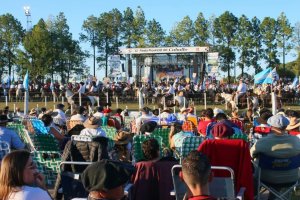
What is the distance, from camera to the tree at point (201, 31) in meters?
61.4

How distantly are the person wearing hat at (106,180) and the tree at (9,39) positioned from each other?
182ft

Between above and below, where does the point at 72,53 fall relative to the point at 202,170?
above

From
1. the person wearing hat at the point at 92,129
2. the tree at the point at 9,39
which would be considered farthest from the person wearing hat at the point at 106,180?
the tree at the point at 9,39

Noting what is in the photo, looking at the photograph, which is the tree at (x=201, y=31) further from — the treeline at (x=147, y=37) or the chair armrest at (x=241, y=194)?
the chair armrest at (x=241, y=194)

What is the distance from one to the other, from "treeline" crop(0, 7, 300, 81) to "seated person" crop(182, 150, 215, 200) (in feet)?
173

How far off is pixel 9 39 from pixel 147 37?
15.1m

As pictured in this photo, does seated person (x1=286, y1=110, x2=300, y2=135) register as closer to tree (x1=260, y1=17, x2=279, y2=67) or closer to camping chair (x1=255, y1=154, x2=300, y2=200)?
camping chair (x1=255, y1=154, x2=300, y2=200)

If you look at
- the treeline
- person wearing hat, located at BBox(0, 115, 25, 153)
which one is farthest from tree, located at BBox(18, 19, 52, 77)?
person wearing hat, located at BBox(0, 115, 25, 153)

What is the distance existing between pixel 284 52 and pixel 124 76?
20.9 m

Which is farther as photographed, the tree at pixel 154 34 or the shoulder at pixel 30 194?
the tree at pixel 154 34

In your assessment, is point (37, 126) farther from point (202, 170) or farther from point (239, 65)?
point (239, 65)

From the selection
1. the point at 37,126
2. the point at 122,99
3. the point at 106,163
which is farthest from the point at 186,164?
the point at 122,99

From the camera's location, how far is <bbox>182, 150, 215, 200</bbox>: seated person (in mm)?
3522

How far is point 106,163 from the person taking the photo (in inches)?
122
